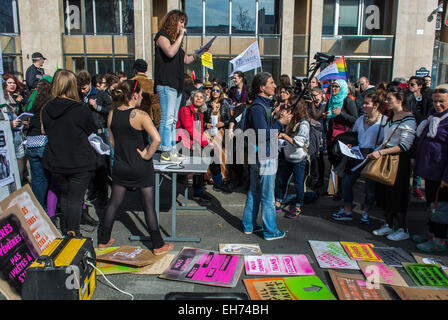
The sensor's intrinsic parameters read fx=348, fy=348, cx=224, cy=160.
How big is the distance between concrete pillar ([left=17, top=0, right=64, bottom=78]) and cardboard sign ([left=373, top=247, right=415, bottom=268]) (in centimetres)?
1797

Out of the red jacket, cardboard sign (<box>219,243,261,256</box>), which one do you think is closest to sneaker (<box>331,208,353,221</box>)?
cardboard sign (<box>219,243,261,256</box>)

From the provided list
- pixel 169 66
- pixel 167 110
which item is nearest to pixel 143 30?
pixel 169 66

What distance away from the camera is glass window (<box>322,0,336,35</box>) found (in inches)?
761

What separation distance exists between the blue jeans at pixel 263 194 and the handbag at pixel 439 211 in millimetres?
1963

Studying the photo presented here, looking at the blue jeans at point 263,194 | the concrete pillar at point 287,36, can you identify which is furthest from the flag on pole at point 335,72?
the concrete pillar at point 287,36

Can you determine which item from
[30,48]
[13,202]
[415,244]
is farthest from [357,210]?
[30,48]

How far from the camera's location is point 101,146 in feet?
15.6

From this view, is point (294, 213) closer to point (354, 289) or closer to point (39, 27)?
point (354, 289)

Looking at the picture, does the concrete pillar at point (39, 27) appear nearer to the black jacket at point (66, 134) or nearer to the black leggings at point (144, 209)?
the black jacket at point (66, 134)

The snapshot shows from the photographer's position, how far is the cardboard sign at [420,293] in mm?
3221

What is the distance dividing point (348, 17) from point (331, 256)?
1872cm

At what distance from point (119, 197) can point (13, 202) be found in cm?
106

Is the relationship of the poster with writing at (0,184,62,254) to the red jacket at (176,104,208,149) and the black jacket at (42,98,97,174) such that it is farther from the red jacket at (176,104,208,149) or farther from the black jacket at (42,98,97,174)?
the red jacket at (176,104,208,149)

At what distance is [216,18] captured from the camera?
1889cm
